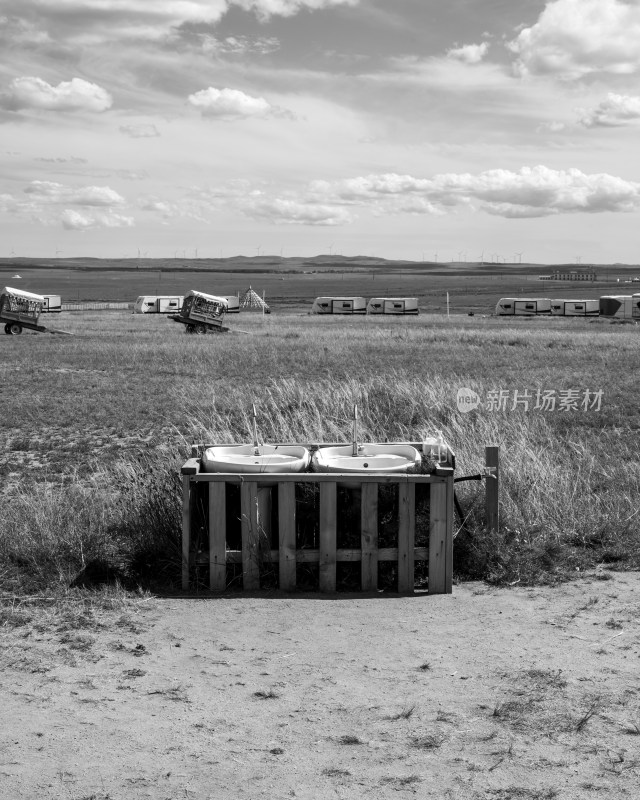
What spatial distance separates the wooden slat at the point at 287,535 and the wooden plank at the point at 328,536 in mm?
182

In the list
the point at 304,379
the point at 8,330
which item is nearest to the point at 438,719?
the point at 304,379

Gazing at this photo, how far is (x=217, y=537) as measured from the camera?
5.88 m

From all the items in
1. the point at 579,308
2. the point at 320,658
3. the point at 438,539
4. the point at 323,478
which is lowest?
the point at 320,658

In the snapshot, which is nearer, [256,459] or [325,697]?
[325,697]

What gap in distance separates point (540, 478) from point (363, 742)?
4.51 metres

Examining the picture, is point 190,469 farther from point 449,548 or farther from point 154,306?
point 154,306

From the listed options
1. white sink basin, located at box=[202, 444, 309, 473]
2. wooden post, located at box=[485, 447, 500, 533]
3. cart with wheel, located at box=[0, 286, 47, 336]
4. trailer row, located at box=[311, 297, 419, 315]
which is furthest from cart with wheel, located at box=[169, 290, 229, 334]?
trailer row, located at box=[311, 297, 419, 315]

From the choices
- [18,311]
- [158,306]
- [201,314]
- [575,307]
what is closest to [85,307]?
[158,306]

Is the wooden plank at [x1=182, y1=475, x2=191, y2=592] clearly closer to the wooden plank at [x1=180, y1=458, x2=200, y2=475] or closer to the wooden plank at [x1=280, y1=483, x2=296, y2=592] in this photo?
the wooden plank at [x1=180, y1=458, x2=200, y2=475]

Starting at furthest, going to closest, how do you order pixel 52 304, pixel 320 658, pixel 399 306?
1. pixel 399 306
2. pixel 52 304
3. pixel 320 658

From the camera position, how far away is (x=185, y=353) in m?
25.2

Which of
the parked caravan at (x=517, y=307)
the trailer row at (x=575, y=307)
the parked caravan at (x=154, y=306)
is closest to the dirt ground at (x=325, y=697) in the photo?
the trailer row at (x=575, y=307)

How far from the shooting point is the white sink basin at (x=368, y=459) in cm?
608

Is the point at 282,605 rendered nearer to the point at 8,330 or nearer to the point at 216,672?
the point at 216,672
